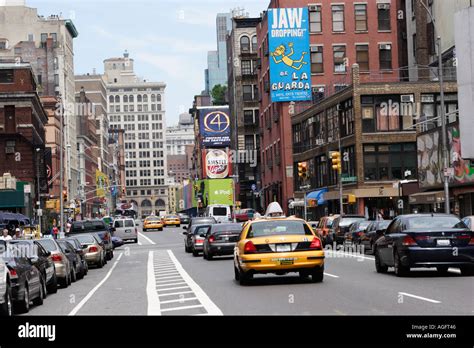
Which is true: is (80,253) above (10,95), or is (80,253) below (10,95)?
below

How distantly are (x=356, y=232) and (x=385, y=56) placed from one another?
45909mm

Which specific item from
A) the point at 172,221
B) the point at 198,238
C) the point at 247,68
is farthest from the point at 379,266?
the point at 247,68

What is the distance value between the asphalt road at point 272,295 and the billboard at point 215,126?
375 feet

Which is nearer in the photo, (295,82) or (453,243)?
(453,243)

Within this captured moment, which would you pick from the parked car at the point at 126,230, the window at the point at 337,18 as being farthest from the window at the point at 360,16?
the parked car at the point at 126,230

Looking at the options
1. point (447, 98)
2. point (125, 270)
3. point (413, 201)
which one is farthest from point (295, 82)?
point (125, 270)

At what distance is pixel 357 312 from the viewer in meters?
14.0

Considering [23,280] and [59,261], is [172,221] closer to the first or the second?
[59,261]

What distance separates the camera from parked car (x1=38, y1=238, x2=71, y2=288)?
24766 millimetres

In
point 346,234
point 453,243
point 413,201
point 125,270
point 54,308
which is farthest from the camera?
point 413,201

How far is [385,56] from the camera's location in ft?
276

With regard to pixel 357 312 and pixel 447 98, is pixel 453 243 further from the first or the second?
pixel 447 98

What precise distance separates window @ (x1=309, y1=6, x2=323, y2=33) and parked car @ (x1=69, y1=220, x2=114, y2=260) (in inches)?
1638
